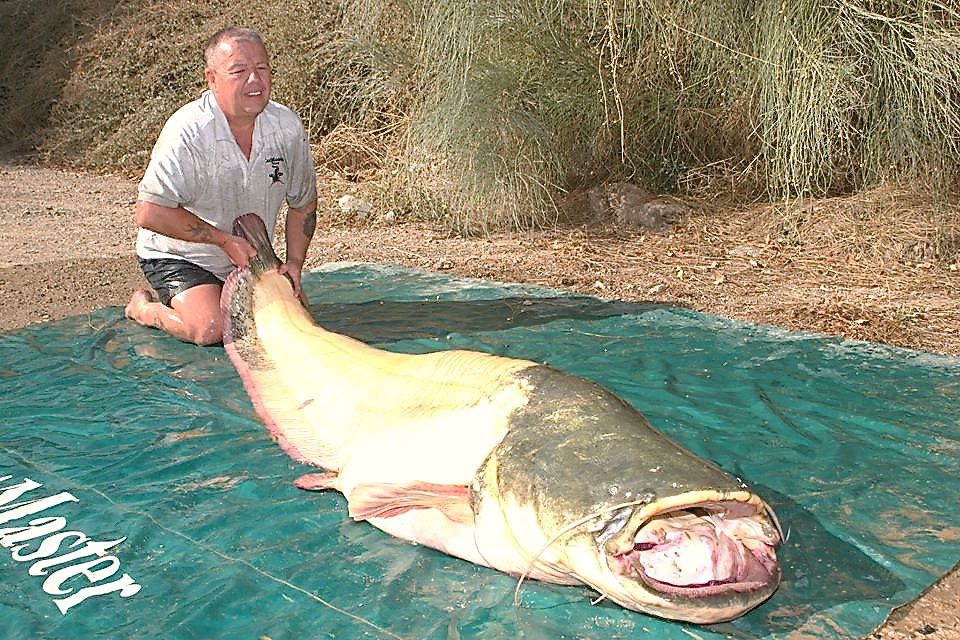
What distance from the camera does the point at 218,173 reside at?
14.9 feet

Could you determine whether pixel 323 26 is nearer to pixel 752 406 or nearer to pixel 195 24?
pixel 195 24

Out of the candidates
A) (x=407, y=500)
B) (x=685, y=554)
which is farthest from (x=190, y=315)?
(x=685, y=554)

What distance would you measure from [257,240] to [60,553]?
5.75ft

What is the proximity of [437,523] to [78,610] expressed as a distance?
866 millimetres

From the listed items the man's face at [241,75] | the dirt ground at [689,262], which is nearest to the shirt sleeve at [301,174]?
the man's face at [241,75]

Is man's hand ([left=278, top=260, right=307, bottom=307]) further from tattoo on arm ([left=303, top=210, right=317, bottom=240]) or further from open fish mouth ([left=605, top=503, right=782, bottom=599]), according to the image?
open fish mouth ([left=605, top=503, right=782, bottom=599])

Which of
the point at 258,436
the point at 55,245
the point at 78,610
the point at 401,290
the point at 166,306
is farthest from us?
the point at 55,245

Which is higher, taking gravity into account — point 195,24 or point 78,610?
point 195,24

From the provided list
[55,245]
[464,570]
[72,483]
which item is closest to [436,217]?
[55,245]

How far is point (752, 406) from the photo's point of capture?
12.1ft

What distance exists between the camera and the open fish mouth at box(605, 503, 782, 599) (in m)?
2.13

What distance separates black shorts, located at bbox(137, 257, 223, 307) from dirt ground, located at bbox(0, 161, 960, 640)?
60 centimetres

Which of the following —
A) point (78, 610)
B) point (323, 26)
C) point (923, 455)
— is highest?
point (323, 26)

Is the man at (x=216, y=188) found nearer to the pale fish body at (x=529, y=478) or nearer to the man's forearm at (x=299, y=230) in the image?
the man's forearm at (x=299, y=230)
